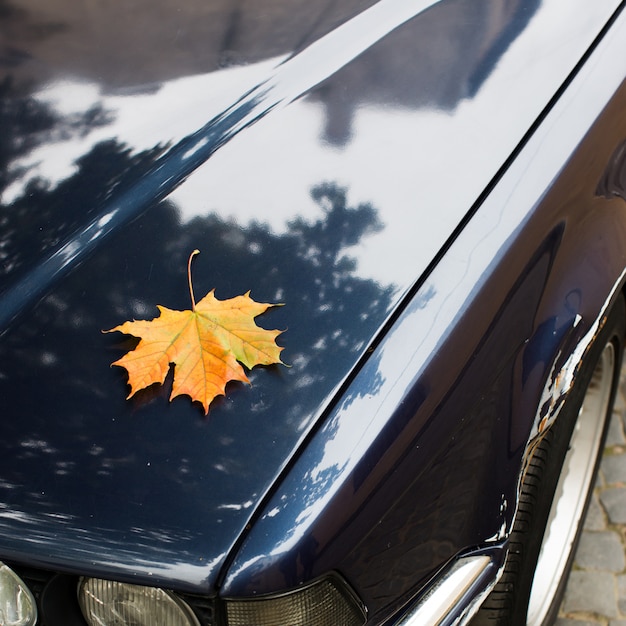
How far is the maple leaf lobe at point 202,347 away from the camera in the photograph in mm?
1380

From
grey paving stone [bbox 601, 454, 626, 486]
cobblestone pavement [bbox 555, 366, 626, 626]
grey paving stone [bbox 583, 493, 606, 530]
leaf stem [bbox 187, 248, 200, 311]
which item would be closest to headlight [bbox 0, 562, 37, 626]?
leaf stem [bbox 187, 248, 200, 311]

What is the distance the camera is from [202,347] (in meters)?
1.45

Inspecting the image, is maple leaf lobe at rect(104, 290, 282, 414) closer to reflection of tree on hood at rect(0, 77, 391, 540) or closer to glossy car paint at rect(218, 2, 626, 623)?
reflection of tree on hood at rect(0, 77, 391, 540)

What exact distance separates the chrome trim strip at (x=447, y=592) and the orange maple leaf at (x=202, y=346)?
0.50m

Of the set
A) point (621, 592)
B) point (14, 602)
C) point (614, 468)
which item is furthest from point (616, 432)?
point (14, 602)

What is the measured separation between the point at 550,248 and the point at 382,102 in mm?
476

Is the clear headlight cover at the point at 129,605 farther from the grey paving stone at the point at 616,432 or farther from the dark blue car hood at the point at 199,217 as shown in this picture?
the grey paving stone at the point at 616,432

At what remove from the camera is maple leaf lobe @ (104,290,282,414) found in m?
1.38

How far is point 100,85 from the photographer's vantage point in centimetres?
182

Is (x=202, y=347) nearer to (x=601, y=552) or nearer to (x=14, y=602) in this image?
(x=14, y=602)

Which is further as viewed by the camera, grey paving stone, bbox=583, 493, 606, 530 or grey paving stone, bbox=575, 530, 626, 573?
grey paving stone, bbox=583, 493, 606, 530

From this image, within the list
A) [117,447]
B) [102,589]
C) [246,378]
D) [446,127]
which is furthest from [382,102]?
[102,589]

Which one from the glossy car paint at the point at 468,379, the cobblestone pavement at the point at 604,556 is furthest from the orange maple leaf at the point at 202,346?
the cobblestone pavement at the point at 604,556

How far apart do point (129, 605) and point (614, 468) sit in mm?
1931
